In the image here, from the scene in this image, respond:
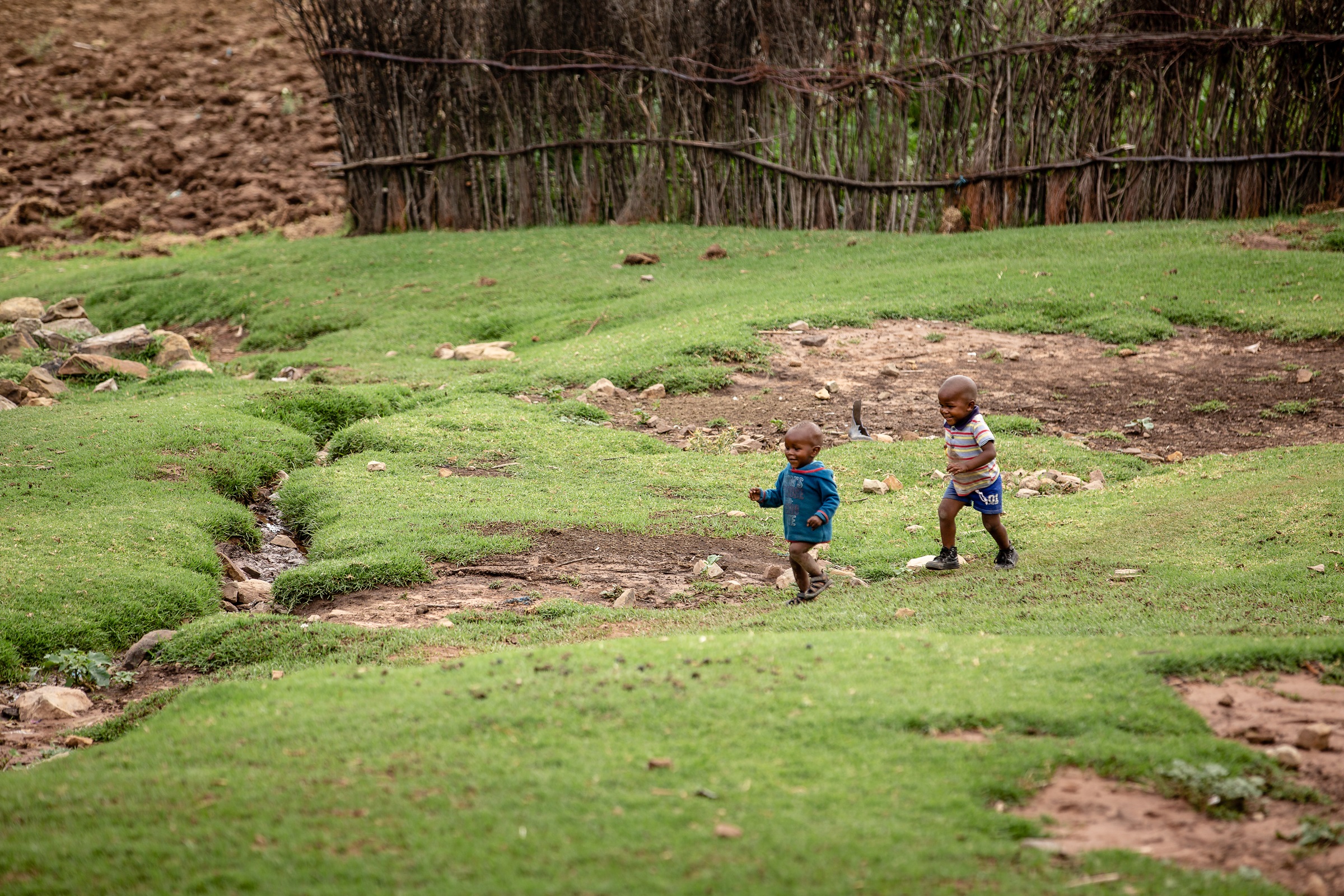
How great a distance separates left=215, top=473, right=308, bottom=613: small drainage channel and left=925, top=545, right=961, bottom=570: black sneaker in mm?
4129

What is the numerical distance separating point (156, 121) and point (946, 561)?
27.2 m

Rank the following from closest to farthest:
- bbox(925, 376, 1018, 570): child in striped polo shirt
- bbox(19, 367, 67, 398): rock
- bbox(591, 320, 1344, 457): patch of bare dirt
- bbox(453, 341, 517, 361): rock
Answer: bbox(925, 376, 1018, 570): child in striped polo shirt < bbox(591, 320, 1344, 457): patch of bare dirt < bbox(19, 367, 67, 398): rock < bbox(453, 341, 517, 361): rock

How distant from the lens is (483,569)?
7195 mm

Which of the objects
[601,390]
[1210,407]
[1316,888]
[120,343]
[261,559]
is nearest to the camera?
[1316,888]

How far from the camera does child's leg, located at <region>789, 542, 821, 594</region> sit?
6.21 meters

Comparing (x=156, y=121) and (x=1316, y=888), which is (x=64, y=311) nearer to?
(x=156, y=121)

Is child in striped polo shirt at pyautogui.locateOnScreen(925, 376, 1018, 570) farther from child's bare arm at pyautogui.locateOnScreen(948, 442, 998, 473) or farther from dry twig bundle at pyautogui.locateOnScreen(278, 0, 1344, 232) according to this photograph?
dry twig bundle at pyautogui.locateOnScreen(278, 0, 1344, 232)

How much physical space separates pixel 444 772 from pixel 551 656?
1250 mm

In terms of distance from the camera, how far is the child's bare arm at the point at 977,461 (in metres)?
6.33

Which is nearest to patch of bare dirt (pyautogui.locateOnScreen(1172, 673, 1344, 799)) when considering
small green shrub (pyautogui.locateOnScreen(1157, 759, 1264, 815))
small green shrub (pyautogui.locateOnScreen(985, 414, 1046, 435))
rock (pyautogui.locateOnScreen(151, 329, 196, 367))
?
small green shrub (pyautogui.locateOnScreen(1157, 759, 1264, 815))

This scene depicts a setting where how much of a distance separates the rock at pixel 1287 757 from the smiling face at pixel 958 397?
110 inches

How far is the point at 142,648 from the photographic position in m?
6.23

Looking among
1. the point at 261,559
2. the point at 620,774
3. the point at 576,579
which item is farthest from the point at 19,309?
the point at 620,774

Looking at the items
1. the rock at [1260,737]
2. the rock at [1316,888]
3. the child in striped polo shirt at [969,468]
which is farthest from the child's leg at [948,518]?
the rock at [1316,888]
